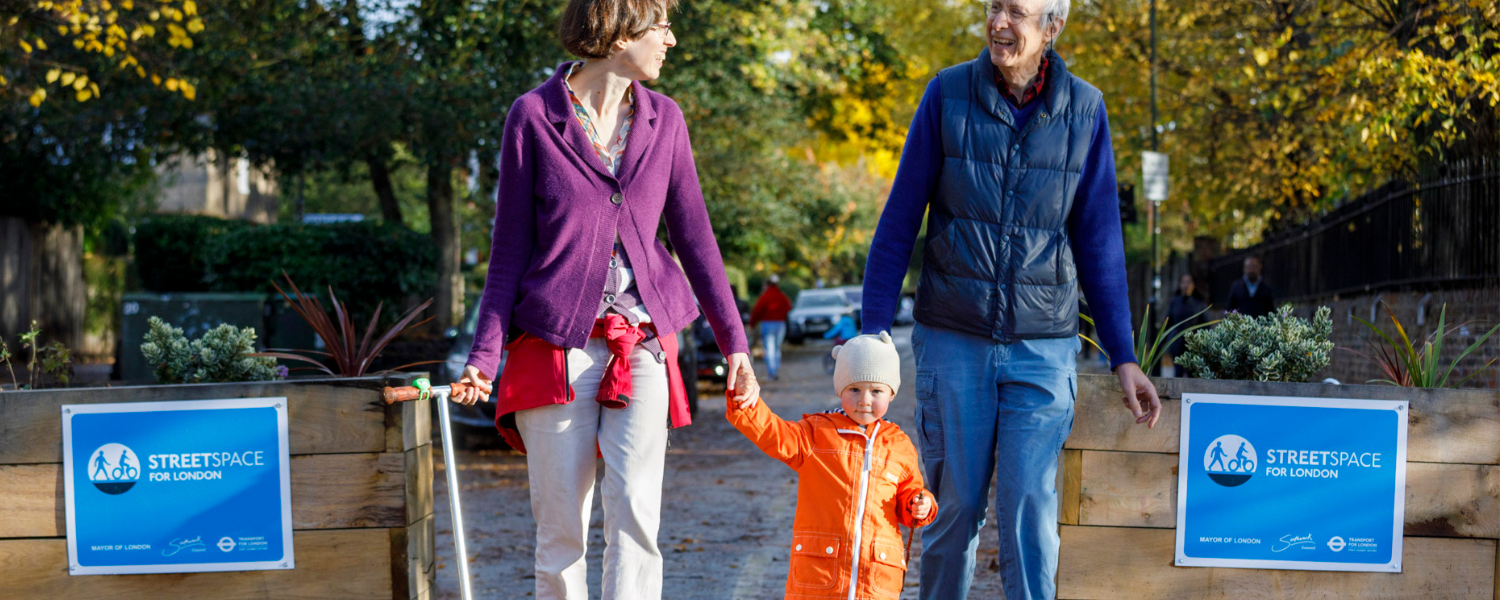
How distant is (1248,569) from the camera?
13.2 ft

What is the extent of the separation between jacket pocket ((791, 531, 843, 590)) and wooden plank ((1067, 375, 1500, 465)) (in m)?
0.84

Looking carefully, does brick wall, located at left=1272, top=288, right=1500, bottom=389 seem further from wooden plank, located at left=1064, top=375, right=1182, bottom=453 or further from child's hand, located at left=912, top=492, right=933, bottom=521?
child's hand, located at left=912, top=492, right=933, bottom=521

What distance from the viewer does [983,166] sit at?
11.9ft

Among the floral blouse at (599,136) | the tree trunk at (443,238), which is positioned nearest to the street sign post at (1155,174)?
the tree trunk at (443,238)

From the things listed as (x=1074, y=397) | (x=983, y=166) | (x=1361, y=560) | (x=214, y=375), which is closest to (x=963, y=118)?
(x=983, y=166)

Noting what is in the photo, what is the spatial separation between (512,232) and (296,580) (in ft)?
4.85

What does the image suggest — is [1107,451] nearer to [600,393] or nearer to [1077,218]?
[1077,218]

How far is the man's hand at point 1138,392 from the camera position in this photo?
3795 millimetres

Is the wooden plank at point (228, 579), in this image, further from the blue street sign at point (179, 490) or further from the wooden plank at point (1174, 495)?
the wooden plank at point (1174, 495)

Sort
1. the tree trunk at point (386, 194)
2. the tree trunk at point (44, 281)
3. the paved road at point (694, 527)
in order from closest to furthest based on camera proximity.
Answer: the paved road at point (694, 527)
the tree trunk at point (386, 194)
the tree trunk at point (44, 281)

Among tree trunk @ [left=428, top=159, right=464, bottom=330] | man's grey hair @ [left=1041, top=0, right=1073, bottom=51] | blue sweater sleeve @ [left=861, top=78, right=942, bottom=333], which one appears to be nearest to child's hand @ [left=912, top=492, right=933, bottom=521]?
blue sweater sleeve @ [left=861, top=78, right=942, bottom=333]

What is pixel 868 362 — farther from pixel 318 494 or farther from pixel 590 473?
pixel 318 494

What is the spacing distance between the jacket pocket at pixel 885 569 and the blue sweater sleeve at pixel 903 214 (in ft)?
1.96

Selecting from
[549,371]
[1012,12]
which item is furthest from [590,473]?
[1012,12]
